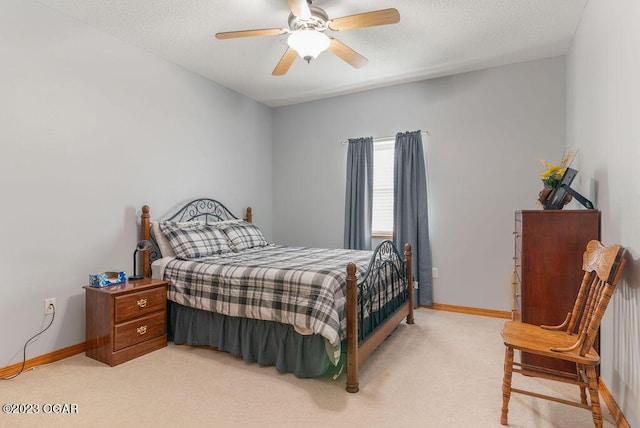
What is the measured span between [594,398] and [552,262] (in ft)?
3.24

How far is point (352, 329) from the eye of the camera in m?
2.34

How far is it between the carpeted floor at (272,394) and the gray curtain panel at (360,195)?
1.82 metres

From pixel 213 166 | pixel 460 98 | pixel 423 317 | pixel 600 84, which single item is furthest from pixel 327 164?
pixel 600 84

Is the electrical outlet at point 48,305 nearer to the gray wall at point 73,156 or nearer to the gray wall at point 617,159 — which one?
the gray wall at point 73,156

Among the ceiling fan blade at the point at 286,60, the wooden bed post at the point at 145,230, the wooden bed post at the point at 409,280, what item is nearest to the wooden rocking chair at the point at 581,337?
the wooden bed post at the point at 409,280

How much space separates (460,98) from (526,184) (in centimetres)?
124

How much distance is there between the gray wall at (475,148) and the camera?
148 inches

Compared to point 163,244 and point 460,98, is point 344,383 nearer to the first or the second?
point 163,244

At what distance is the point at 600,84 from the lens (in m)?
2.42

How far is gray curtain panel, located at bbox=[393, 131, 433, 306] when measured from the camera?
13.9ft

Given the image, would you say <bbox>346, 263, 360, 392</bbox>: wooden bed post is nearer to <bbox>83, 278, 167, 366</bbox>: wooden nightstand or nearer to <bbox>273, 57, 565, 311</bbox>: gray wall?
<bbox>83, 278, 167, 366</bbox>: wooden nightstand

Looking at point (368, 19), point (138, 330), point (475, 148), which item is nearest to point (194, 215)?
point (138, 330)

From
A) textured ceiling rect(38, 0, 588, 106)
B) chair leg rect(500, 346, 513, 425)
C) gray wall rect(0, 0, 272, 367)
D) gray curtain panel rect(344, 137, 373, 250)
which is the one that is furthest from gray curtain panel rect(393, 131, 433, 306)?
gray wall rect(0, 0, 272, 367)

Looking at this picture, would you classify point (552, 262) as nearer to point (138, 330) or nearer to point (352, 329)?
point (352, 329)
